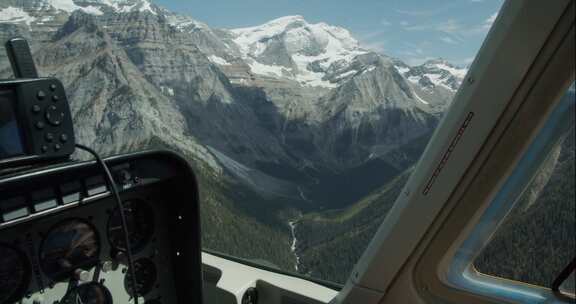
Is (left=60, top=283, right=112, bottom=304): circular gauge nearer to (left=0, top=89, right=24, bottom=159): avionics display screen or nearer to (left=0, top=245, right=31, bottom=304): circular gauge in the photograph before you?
(left=0, top=245, right=31, bottom=304): circular gauge

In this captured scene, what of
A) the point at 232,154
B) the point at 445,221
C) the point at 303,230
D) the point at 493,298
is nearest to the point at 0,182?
the point at 445,221

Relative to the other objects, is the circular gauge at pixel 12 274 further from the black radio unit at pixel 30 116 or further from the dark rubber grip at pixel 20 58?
the dark rubber grip at pixel 20 58

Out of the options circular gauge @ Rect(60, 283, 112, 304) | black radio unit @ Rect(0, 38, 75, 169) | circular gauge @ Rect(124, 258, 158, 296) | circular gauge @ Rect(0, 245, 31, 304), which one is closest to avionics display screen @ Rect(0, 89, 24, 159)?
black radio unit @ Rect(0, 38, 75, 169)

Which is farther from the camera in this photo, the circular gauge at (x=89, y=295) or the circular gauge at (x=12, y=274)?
the circular gauge at (x=89, y=295)

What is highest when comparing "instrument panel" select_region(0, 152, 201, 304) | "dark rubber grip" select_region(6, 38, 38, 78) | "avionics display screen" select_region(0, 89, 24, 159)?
"dark rubber grip" select_region(6, 38, 38, 78)

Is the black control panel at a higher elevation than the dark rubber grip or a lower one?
lower

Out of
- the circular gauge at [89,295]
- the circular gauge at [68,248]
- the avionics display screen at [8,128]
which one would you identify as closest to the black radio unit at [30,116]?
the avionics display screen at [8,128]

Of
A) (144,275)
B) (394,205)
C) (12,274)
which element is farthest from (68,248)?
(394,205)

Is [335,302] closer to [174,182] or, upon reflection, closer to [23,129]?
[174,182]
